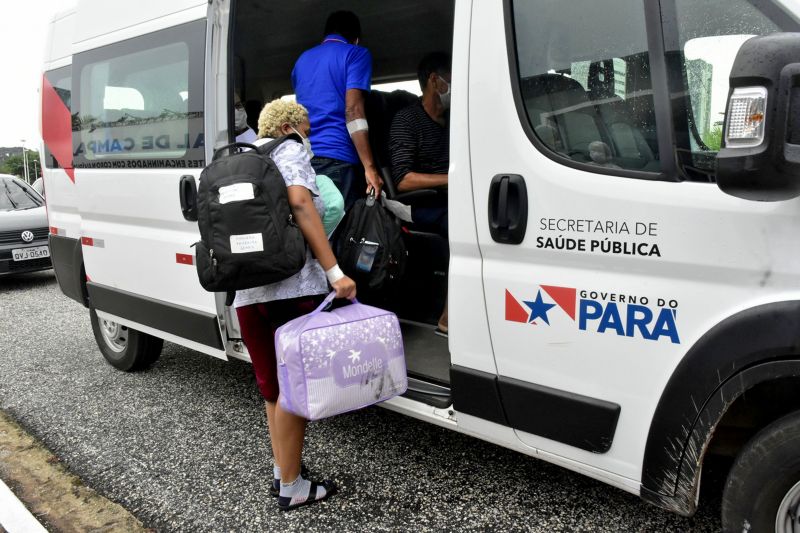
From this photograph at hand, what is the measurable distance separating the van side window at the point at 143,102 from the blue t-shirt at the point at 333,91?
564mm

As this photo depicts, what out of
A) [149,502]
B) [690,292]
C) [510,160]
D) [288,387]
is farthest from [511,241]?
[149,502]

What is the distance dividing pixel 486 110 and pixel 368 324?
88 centimetres

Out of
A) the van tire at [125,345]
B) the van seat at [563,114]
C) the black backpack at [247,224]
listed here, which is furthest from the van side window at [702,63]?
the van tire at [125,345]

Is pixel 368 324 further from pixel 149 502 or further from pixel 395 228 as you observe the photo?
pixel 149 502

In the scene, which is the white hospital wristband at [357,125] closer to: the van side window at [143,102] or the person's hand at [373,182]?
the person's hand at [373,182]

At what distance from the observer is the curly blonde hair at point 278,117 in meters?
2.48

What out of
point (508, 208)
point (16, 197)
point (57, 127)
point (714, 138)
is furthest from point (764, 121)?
point (16, 197)

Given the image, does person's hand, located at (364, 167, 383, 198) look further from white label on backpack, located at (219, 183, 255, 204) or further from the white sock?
the white sock

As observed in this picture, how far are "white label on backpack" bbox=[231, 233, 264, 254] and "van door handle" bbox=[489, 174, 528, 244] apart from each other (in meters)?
0.80

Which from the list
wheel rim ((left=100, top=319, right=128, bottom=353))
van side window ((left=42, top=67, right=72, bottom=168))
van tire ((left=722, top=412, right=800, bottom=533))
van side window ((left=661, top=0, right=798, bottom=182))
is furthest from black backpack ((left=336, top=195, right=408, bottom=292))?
van side window ((left=42, top=67, right=72, bottom=168))

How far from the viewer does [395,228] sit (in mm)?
3041

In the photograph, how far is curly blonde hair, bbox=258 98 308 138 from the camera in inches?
97.7

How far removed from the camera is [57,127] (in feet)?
14.8

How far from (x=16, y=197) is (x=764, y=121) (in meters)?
9.43
